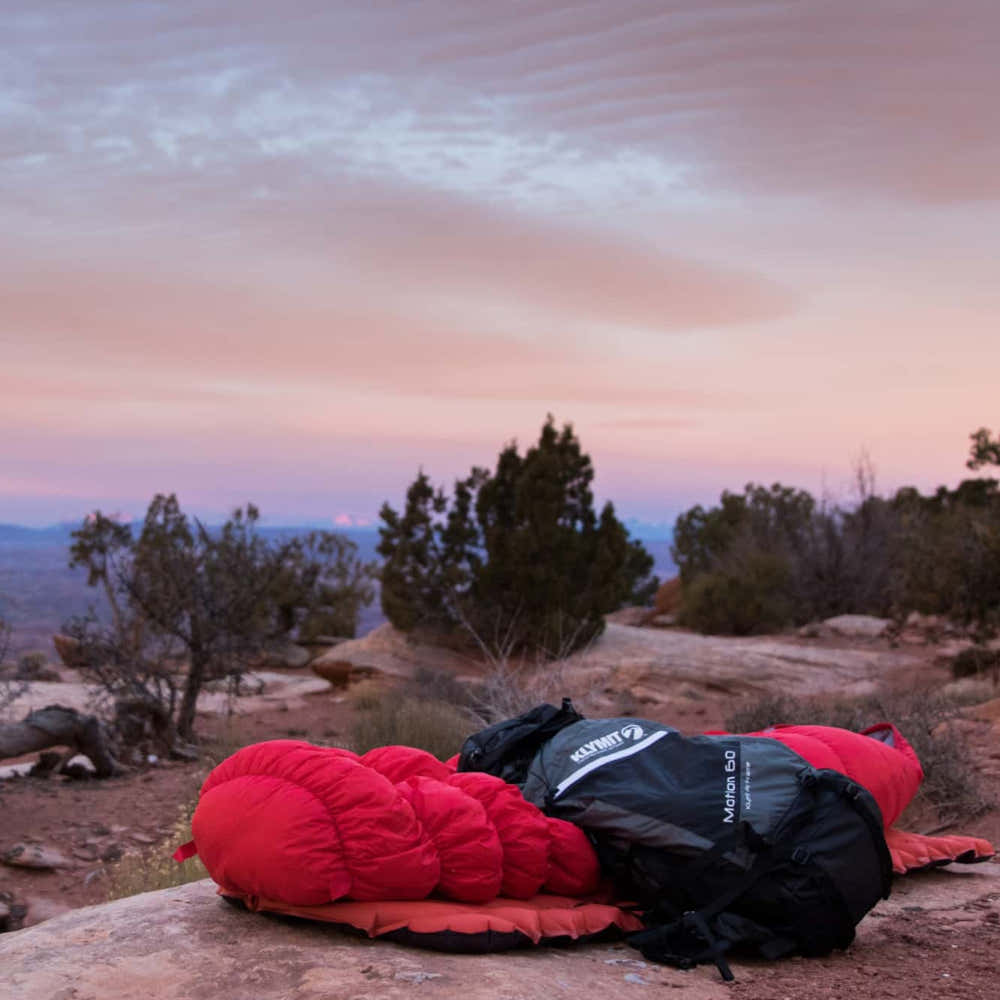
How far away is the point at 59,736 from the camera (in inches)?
362

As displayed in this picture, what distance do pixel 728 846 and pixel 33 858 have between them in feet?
16.3

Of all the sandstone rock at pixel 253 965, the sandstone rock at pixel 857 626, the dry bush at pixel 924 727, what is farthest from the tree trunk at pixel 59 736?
the sandstone rock at pixel 857 626

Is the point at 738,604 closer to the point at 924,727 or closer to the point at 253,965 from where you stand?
the point at 924,727

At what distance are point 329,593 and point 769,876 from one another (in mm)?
22358

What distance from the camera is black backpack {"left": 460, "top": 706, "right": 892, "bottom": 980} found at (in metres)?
3.27

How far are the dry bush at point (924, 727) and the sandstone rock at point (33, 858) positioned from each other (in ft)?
15.1

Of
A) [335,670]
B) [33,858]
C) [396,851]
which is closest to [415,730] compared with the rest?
[33,858]

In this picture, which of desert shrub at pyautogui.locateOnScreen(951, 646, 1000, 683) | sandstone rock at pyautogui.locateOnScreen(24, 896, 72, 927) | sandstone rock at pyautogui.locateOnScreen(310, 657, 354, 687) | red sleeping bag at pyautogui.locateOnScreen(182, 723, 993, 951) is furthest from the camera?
sandstone rock at pyautogui.locateOnScreen(310, 657, 354, 687)

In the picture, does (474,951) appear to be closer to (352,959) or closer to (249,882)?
(352,959)

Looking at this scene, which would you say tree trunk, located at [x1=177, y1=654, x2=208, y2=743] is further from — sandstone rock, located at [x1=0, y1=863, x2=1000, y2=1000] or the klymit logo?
the klymit logo

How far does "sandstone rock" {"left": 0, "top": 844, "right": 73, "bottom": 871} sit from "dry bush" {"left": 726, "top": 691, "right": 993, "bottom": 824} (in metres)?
4.60

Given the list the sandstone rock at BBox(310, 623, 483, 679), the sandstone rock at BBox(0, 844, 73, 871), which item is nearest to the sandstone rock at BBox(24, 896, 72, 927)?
the sandstone rock at BBox(0, 844, 73, 871)

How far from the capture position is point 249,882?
9.87 feet

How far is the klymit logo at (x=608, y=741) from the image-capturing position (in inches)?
141
